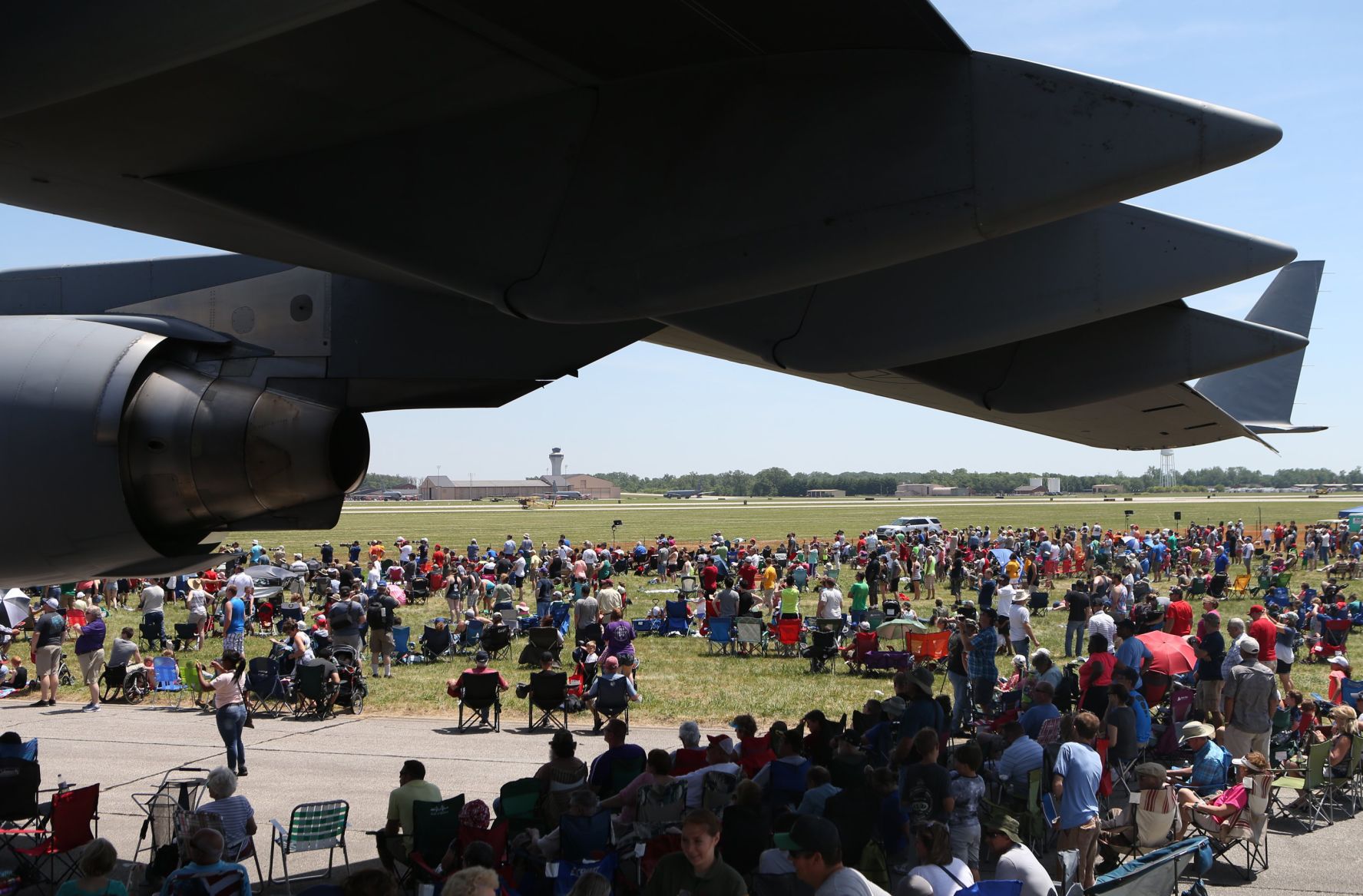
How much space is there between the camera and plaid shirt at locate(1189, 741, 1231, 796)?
935 cm

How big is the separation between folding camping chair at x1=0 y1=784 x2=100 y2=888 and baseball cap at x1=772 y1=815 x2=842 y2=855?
5957 millimetres

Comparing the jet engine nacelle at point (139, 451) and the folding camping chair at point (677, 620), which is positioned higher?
the jet engine nacelle at point (139, 451)

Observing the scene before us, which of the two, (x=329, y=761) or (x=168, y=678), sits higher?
(x=168, y=678)

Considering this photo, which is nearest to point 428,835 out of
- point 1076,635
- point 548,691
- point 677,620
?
point 548,691

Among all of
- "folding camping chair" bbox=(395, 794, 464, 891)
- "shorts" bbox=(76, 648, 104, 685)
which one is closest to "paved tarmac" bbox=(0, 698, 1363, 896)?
"shorts" bbox=(76, 648, 104, 685)

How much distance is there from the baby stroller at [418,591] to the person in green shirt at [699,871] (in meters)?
25.5

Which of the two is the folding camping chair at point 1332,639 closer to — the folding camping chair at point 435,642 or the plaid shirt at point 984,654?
the plaid shirt at point 984,654

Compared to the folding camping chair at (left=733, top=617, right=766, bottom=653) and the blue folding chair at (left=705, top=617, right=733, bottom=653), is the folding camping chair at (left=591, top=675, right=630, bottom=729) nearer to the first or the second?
the folding camping chair at (left=733, top=617, right=766, bottom=653)

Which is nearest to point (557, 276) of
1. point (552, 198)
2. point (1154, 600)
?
point (552, 198)

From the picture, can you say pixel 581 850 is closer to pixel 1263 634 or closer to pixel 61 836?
pixel 61 836

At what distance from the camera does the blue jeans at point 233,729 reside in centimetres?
1109

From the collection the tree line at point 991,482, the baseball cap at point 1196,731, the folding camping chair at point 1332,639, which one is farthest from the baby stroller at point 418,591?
the tree line at point 991,482

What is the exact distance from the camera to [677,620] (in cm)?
2272

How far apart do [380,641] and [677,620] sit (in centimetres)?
710
